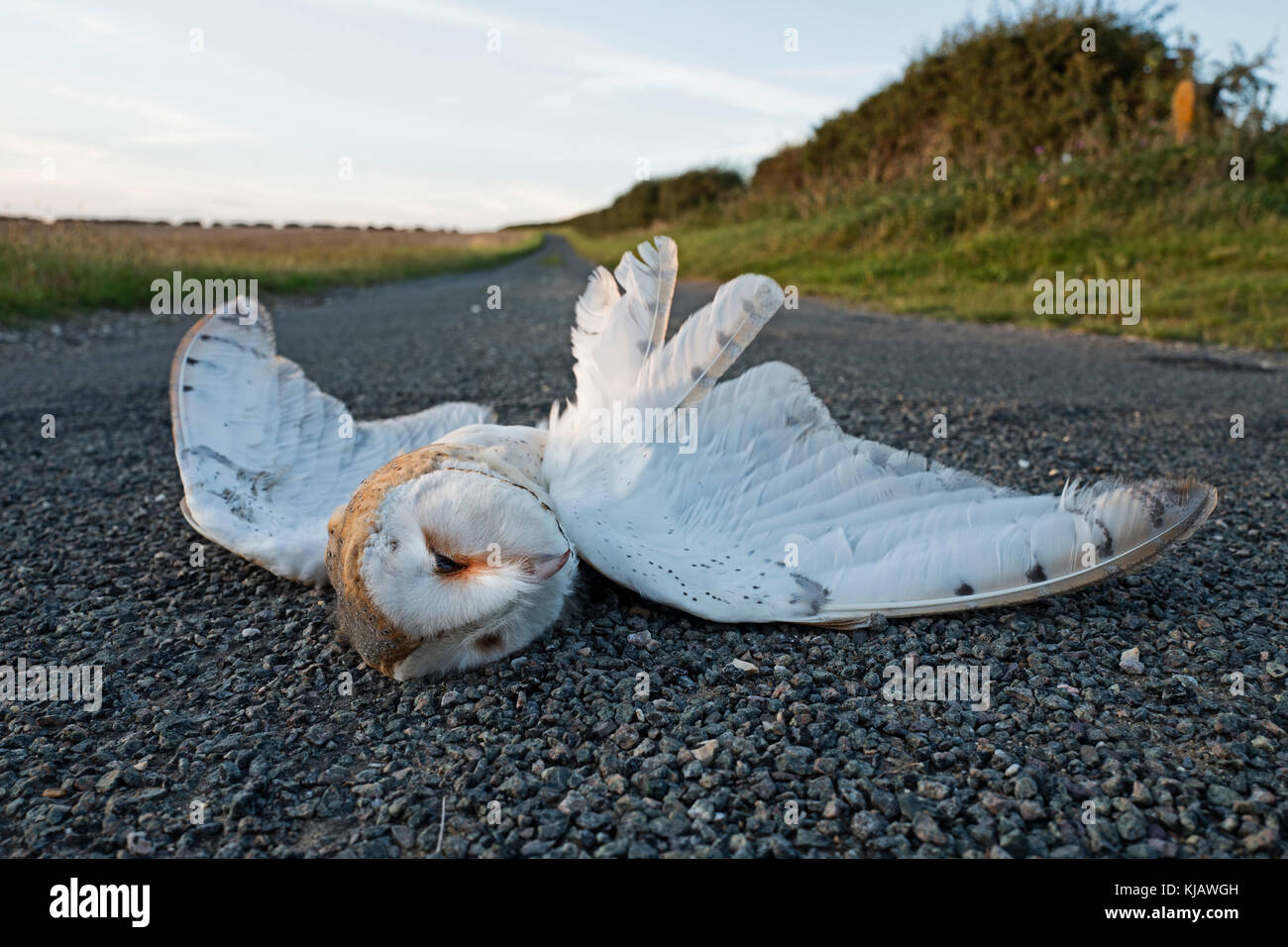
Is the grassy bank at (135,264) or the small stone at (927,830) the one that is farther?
the grassy bank at (135,264)

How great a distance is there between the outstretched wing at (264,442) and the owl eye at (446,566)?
886 millimetres

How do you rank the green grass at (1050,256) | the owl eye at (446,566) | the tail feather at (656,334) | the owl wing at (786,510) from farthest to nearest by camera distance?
Result: the green grass at (1050,256) → the tail feather at (656,334) → the owl wing at (786,510) → the owl eye at (446,566)

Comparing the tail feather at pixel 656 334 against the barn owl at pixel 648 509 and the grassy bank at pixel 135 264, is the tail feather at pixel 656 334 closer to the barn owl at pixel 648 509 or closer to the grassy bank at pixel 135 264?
the barn owl at pixel 648 509

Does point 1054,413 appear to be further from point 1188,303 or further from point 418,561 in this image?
point 1188,303

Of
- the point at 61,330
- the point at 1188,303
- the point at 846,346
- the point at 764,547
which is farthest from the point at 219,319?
the point at 1188,303

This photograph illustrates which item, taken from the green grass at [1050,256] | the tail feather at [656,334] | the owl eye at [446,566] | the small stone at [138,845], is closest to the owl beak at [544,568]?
the owl eye at [446,566]

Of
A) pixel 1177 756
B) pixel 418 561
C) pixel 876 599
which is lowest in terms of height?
pixel 1177 756

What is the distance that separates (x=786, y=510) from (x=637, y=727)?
872 millimetres

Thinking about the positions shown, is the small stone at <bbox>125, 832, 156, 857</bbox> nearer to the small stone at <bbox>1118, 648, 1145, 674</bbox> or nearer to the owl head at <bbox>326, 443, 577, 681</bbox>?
the owl head at <bbox>326, 443, 577, 681</bbox>

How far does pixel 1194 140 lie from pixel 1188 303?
6169mm

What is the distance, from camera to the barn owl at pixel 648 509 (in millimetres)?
1994

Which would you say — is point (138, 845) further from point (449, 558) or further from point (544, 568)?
point (544, 568)

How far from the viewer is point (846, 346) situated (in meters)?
7.71

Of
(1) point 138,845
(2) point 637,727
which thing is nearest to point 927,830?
(2) point 637,727
